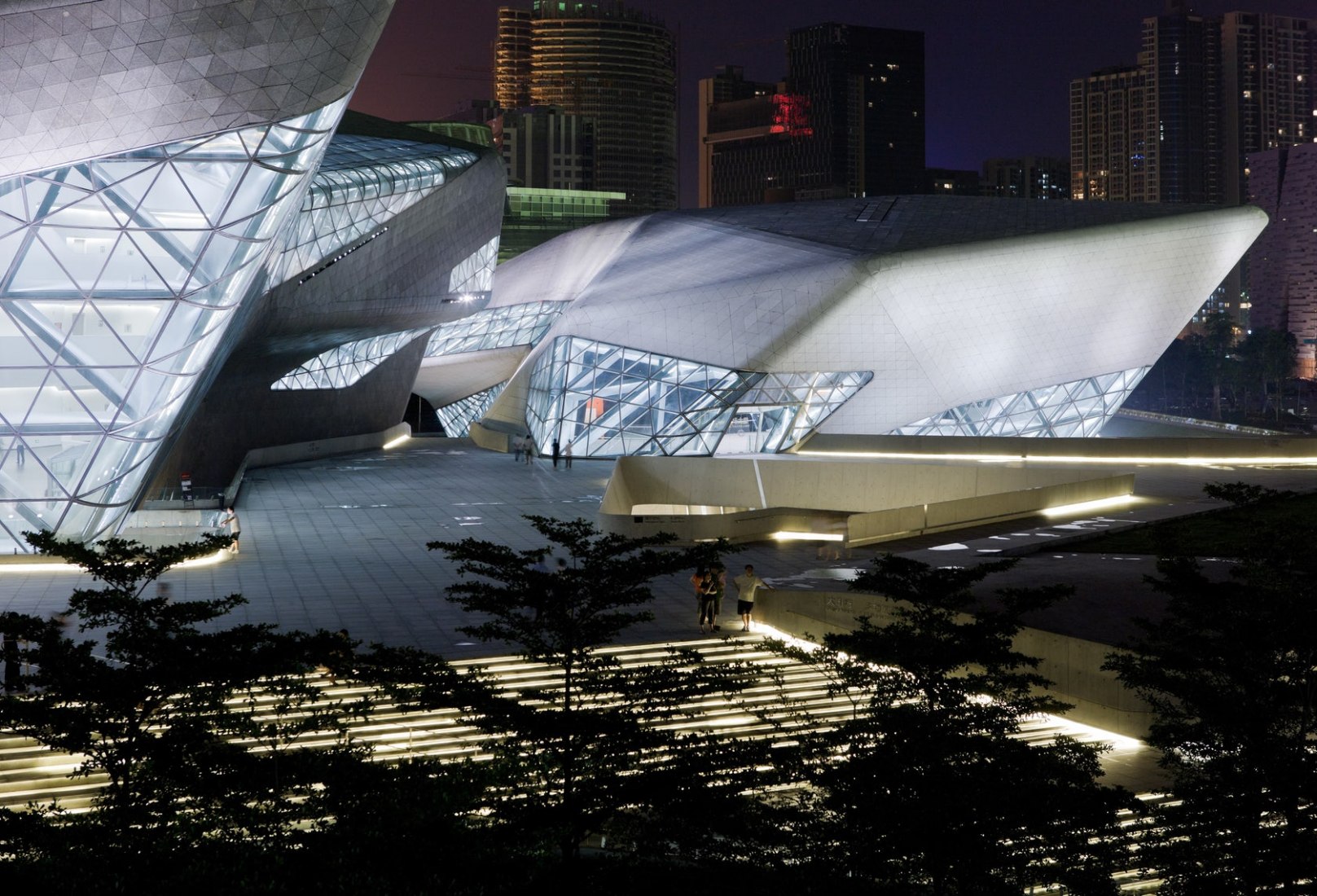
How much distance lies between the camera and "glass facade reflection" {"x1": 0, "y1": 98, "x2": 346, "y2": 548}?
21453 mm

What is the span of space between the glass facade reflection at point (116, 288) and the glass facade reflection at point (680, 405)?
67.9ft

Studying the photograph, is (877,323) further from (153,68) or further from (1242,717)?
(1242,717)

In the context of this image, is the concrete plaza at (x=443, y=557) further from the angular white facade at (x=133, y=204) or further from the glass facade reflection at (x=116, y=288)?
the angular white facade at (x=133, y=204)

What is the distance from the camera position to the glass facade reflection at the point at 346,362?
48375mm

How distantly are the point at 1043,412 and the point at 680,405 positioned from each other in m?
13.6

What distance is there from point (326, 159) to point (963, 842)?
3355cm

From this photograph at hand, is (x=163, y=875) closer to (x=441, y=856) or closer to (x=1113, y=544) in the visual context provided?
(x=441, y=856)

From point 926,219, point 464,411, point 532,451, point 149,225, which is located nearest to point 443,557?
point 149,225

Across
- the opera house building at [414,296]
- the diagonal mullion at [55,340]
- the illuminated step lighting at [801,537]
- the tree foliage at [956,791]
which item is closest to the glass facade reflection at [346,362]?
the opera house building at [414,296]

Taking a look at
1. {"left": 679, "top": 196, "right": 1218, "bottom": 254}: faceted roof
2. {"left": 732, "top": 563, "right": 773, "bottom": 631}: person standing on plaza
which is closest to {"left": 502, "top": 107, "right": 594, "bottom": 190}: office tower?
{"left": 679, "top": 196, "right": 1218, "bottom": 254}: faceted roof

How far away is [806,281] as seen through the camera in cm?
4272

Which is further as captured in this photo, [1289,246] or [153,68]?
[1289,246]

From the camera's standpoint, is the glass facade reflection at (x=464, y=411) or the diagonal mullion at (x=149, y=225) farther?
the glass facade reflection at (x=464, y=411)

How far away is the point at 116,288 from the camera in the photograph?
73.7 ft
